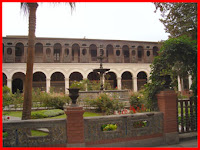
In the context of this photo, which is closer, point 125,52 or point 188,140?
point 188,140

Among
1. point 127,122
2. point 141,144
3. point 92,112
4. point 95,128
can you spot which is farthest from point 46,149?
point 92,112

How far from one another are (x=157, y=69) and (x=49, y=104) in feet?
26.6

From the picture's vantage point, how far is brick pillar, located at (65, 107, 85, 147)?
4449 millimetres

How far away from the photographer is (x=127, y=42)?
27734 mm

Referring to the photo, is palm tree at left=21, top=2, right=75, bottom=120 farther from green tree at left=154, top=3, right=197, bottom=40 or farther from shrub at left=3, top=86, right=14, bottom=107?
green tree at left=154, top=3, right=197, bottom=40

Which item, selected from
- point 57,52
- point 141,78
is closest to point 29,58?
point 57,52

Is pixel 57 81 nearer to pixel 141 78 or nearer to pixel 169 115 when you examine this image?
pixel 141 78

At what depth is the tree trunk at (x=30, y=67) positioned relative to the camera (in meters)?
6.03

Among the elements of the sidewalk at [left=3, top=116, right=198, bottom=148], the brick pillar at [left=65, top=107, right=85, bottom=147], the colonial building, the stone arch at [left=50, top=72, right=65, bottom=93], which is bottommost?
the sidewalk at [left=3, top=116, right=198, bottom=148]

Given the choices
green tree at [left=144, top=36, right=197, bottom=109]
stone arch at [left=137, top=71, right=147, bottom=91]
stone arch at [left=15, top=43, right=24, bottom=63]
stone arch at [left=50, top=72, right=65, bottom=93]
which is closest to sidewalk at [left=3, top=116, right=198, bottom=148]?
green tree at [left=144, top=36, right=197, bottom=109]

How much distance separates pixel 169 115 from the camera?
17.4 feet

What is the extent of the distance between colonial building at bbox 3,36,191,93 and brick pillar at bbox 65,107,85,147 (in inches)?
812

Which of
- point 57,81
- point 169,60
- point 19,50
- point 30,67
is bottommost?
point 57,81

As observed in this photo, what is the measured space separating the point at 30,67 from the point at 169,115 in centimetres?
464
